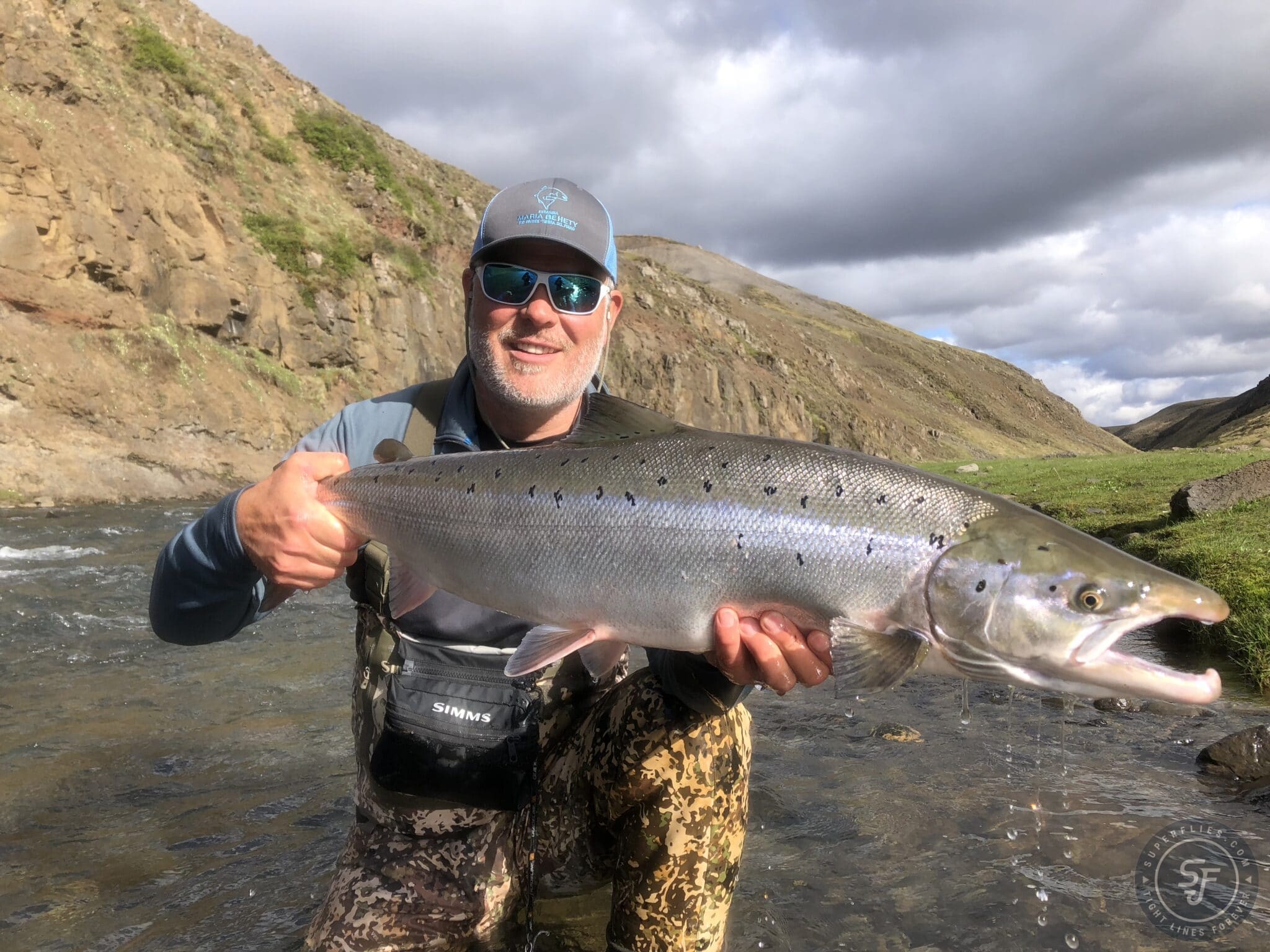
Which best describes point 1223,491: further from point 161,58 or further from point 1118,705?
point 161,58

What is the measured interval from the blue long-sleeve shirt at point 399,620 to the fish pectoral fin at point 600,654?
0.60ft

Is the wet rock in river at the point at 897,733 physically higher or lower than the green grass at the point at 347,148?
lower

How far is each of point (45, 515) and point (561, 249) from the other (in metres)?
13.7

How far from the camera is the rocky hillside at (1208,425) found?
78438mm

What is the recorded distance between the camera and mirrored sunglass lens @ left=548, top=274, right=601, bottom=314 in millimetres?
3760

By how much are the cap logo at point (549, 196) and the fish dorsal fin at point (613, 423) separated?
1167mm

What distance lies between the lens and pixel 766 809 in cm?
472

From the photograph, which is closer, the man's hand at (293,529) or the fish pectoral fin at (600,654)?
the man's hand at (293,529)

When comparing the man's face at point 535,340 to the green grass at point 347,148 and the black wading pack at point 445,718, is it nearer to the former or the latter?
the black wading pack at point 445,718

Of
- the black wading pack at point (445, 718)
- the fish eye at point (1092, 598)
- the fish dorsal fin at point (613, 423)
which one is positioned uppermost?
the fish dorsal fin at point (613, 423)

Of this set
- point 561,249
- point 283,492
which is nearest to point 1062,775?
point 561,249

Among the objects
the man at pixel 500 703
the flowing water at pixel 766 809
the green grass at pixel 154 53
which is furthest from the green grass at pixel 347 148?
the man at pixel 500 703

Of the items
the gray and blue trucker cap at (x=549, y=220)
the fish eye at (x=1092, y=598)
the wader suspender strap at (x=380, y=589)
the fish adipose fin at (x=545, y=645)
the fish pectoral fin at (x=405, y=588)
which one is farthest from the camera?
the gray and blue trucker cap at (x=549, y=220)

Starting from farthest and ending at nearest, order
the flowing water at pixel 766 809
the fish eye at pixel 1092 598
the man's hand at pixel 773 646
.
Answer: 1. the flowing water at pixel 766 809
2. the man's hand at pixel 773 646
3. the fish eye at pixel 1092 598
